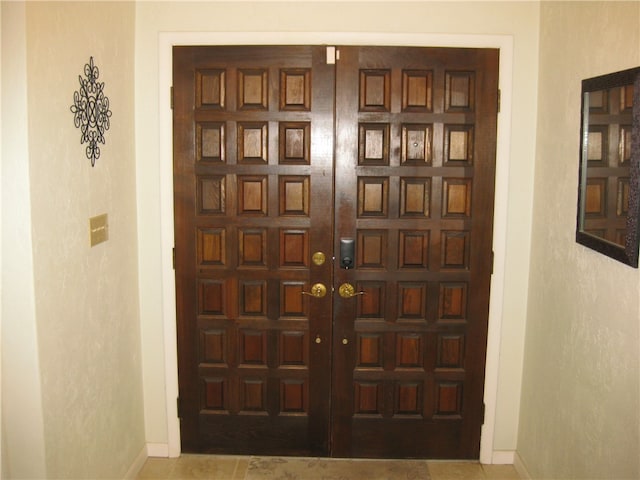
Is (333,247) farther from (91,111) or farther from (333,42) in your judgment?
(91,111)

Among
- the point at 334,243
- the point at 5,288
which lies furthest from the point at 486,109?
the point at 5,288

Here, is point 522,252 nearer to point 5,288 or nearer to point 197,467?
point 197,467

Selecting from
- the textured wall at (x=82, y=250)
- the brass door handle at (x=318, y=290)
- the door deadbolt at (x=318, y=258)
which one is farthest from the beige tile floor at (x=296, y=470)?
the door deadbolt at (x=318, y=258)

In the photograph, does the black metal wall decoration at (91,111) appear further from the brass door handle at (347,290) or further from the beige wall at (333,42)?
the brass door handle at (347,290)

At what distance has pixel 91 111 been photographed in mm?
2621

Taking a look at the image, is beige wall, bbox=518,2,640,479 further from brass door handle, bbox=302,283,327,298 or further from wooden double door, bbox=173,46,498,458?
brass door handle, bbox=302,283,327,298

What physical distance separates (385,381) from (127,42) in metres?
2.16

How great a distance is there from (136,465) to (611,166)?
8.72 ft

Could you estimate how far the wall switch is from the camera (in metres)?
2.66

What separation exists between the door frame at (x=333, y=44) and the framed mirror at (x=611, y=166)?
0.65m

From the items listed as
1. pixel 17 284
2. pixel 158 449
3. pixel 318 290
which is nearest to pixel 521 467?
pixel 318 290

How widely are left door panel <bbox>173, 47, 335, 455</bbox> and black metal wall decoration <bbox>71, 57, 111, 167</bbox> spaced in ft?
1.55

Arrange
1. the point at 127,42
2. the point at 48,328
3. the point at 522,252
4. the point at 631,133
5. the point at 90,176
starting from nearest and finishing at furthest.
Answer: the point at 631,133
the point at 48,328
the point at 90,176
the point at 127,42
the point at 522,252

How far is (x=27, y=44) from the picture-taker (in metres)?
2.11
